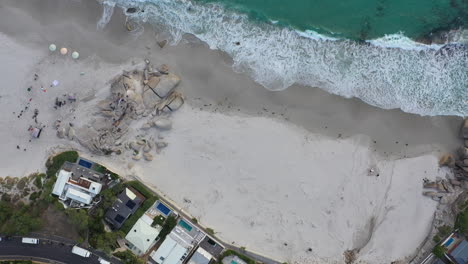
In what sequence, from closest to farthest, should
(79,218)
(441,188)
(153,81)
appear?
(79,218) → (153,81) → (441,188)

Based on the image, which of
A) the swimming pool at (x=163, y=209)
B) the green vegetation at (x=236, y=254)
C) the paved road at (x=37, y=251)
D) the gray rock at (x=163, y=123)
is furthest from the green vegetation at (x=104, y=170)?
the green vegetation at (x=236, y=254)

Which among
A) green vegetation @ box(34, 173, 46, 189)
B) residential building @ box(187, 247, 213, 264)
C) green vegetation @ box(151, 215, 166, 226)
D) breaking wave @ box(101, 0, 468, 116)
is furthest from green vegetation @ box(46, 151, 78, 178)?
residential building @ box(187, 247, 213, 264)

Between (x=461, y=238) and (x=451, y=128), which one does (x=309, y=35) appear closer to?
(x=451, y=128)

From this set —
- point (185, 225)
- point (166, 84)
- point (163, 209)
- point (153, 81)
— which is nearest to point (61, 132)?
point (153, 81)

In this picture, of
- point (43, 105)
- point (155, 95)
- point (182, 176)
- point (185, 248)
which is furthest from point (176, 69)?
point (185, 248)

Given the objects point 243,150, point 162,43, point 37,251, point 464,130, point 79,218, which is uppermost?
point 464,130

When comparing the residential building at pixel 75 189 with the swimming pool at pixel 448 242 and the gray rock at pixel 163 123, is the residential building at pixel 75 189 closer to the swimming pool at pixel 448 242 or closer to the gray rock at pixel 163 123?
the gray rock at pixel 163 123

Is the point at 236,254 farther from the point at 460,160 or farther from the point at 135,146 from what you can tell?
the point at 460,160

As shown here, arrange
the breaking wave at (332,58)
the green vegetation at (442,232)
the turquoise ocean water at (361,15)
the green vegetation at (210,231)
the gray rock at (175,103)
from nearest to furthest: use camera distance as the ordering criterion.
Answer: the green vegetation at (210,231) < the gray rock at (175,103) < the green vegetation at (442,232) < the turquoise ocean water at (361,15) < the breaking wave at (332,58)
